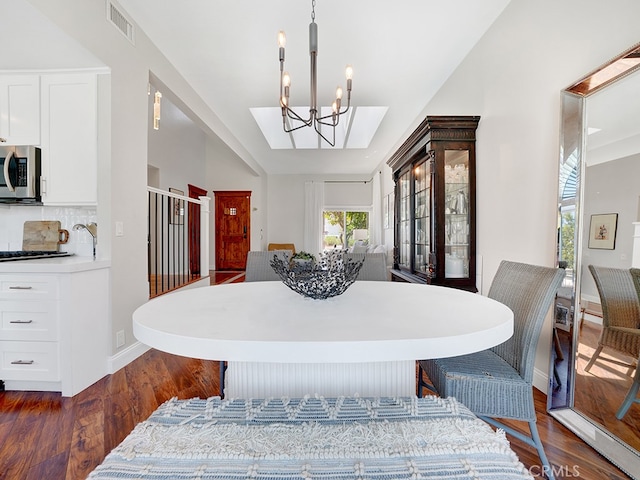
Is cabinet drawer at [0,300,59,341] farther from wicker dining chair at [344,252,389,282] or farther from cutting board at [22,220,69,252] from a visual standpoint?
wicker dining chair at [344,252,389,282]

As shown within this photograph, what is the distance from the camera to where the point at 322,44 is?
258 centimetres

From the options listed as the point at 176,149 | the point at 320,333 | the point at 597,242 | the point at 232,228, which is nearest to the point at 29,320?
the point at 320,333

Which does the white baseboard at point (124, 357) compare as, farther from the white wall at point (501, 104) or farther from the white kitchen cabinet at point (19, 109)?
the white kitchen cabinet at point (19, 109)

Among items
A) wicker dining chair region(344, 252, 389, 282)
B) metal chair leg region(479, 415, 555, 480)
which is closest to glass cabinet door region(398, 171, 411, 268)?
wicker dining chair region(344, 252, 389, 282)

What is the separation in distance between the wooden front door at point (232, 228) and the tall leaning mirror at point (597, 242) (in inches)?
261

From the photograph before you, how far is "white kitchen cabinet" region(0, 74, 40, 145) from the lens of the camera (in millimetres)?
2230

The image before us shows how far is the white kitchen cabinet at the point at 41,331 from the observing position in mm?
1812

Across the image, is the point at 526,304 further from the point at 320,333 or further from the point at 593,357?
the point at 320,333

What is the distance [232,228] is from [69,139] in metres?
5.36

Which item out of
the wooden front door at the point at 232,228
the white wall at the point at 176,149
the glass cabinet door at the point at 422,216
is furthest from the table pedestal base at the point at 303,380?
the wooden front door at the point at 232,228

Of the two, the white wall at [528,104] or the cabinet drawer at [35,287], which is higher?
the white wall at [528,104]

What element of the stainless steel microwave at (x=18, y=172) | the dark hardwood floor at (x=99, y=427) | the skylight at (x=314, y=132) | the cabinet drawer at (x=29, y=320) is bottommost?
the dark hardwood floor at (x=99, y=427)

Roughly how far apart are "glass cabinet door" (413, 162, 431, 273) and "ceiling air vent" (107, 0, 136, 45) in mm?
2686

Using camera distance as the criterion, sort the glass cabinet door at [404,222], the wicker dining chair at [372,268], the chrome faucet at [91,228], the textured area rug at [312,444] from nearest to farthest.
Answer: the textured area rug at [312,444] < the wicker dining chair at [372,268] < the chrome faucet at [91,228] < the glass cabinet door at [404,222]
